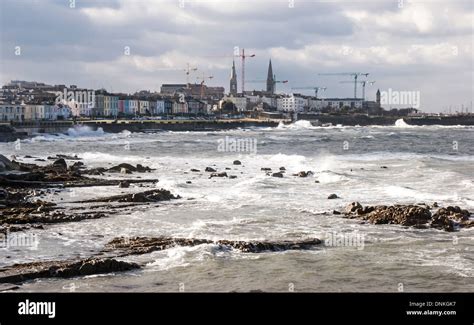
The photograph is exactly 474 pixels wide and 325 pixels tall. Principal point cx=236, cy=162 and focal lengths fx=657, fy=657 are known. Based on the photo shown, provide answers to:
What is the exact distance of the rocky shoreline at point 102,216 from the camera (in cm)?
1451

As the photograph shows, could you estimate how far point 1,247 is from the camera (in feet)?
55.2

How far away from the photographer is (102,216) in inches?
878

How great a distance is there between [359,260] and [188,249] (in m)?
4.33

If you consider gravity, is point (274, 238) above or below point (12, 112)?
below

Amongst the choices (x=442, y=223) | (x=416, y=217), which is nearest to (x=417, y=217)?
(x=416, y=217)

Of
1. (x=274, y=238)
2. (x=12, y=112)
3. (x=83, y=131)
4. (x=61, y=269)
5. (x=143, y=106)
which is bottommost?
(x=274, y=238)

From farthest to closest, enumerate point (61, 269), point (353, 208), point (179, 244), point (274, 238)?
point (353, 208) → point (274, 238) → point (179, 244) → point (61, 269)

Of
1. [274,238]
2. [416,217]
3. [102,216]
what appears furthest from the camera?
[102,216]

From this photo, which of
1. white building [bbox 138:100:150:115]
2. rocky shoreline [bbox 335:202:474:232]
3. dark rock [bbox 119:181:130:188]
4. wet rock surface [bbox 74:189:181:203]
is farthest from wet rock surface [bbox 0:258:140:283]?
white building [bbox 138:100:150:115]

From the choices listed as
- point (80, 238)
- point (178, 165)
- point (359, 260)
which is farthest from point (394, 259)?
point (178, 165)

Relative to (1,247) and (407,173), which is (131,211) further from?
(407,173)

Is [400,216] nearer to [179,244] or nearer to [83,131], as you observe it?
[179,244]
